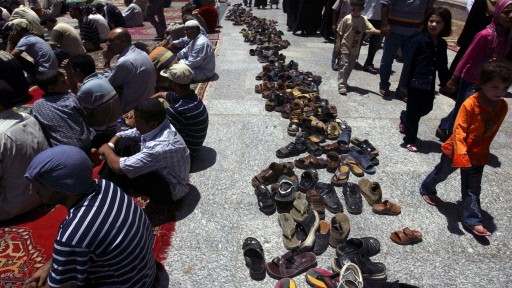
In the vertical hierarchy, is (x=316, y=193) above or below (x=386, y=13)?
below

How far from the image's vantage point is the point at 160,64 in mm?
5852

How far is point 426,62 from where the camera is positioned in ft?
13.7

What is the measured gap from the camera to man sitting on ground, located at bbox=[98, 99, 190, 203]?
3.10 m

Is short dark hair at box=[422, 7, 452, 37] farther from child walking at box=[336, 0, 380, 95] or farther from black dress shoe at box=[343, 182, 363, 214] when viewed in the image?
black dress shoe at box=[343, 182, 363, 214]

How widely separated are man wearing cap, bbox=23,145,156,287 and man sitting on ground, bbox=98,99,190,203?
1.09m

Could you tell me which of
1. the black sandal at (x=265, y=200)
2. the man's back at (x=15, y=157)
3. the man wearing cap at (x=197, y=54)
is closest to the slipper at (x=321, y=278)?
the black sandal at (x=265, y=200)

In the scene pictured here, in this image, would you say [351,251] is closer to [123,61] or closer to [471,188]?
[471,188]

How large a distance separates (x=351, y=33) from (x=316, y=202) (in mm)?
3737

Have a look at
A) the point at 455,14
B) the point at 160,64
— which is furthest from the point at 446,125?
the point at 455,14

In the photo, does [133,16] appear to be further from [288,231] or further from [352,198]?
[288,231]

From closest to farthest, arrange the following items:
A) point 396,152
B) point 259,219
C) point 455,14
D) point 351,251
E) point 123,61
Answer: point 351,251 < point 259,219 < point 396,152 < point 123,61 < point 455,14

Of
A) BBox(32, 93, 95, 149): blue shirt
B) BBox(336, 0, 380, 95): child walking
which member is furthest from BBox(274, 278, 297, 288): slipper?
BBox(336, 0, 380, 95): child walking

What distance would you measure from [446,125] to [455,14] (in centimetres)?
870

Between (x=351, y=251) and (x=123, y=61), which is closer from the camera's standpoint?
(x=351, y=251)
